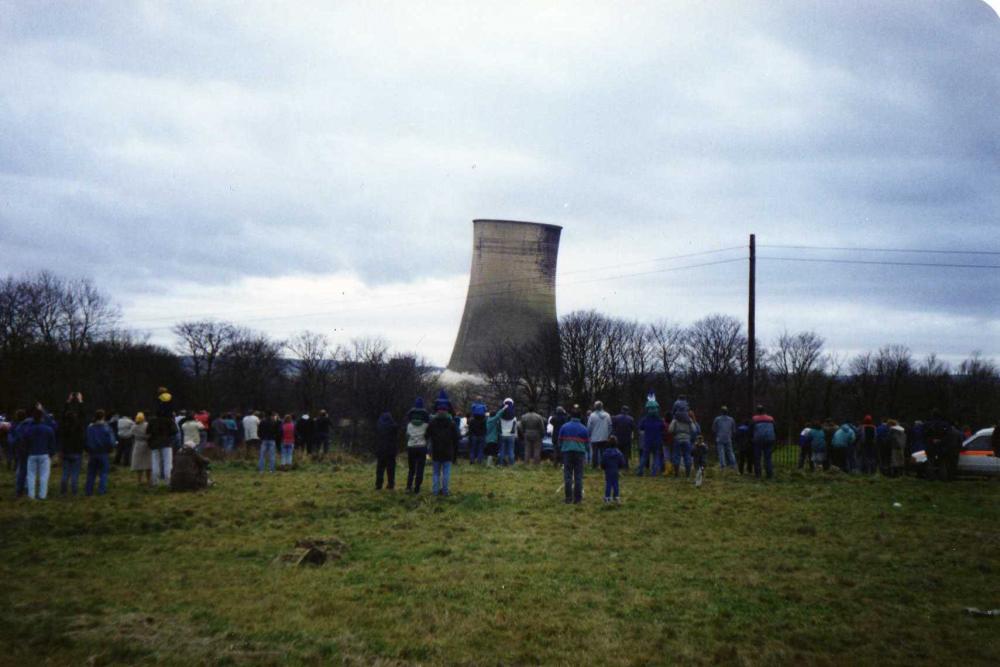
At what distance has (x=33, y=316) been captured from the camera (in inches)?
1860

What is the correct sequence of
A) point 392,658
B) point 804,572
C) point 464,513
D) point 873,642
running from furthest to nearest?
point 464,513, point 804,572, point 873,642, point 392,658

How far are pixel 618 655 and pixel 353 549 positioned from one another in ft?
14.1

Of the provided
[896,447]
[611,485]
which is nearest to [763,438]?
[896,447]

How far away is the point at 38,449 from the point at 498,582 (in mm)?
9270

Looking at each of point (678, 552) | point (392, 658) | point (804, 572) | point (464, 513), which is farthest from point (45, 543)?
point (804, 572)

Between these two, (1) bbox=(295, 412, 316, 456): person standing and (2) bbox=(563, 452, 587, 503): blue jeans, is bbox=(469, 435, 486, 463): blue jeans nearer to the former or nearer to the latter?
(1) bbox=(295, 412, 316, 456): person standing

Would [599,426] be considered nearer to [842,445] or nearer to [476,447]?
[476,447]

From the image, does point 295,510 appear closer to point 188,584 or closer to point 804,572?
point 188,584

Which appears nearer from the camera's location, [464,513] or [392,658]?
[392,658]

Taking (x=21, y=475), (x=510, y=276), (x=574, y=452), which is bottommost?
(x=21, y=475)

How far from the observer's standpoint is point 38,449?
1410cm

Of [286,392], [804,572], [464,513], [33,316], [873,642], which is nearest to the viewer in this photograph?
[873,642]

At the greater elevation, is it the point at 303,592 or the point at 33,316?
the point at 33,316

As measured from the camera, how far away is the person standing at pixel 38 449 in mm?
14055
